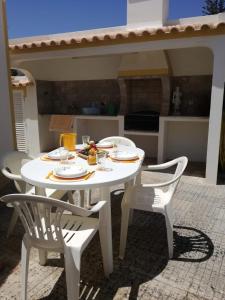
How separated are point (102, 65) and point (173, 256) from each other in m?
5.74

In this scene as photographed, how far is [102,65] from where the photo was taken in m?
7.04

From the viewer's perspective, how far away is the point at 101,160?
275cm

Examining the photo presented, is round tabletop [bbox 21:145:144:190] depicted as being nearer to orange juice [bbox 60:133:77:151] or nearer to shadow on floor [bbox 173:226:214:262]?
orange juice [bbox 60:133:77:151]

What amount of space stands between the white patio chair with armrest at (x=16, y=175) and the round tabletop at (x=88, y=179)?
0.40m

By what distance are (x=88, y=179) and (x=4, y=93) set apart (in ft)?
10.9

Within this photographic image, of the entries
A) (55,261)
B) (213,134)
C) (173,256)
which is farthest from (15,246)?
(213,134)

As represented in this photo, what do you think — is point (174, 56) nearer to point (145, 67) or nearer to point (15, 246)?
point (145, 67)

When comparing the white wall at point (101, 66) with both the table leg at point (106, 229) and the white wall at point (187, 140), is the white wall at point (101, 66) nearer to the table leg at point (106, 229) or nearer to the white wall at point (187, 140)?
the white wall at point (187, 140)

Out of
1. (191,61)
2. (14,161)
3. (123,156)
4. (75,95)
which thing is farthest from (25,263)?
(75,95)

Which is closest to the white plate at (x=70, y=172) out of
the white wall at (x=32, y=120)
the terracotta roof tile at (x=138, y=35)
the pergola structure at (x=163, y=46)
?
the pergola structure at (x=163, y=46)

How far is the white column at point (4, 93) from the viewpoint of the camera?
454 cm

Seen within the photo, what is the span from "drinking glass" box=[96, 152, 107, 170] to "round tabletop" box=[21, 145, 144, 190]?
Answer: 0.04m

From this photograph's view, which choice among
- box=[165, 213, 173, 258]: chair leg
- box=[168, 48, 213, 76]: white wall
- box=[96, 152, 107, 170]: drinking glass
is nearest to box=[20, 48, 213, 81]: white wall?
box=[168, 48, 213, 76]: white wall

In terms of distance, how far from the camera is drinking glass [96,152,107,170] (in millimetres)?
2526
